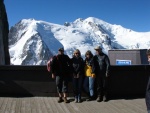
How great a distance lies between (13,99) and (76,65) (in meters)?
2.28

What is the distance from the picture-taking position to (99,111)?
30.0ft

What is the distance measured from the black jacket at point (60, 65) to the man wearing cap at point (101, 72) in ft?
3.25

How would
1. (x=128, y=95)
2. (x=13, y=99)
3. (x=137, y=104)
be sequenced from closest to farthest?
(x=137, y=104) → (x=13, y=99) → (x=128, y=95)

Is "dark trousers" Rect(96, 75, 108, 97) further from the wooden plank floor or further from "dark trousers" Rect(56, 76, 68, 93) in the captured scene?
"dark trousers" Rect(56, 76, 68, 93)

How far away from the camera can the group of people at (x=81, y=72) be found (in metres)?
10.5

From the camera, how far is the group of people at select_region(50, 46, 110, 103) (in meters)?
10.5

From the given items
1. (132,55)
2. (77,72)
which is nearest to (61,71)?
(77,72)

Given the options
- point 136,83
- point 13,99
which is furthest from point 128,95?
point 13,99

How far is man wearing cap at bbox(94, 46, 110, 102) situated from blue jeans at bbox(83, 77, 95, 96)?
0.20m

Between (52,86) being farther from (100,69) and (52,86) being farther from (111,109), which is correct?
(111,109)

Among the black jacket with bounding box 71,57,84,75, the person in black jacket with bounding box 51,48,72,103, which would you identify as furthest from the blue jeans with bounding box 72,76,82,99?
the person in black jacket with bounding box 51,48,72,103

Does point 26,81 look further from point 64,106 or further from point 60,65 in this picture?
point 64,106

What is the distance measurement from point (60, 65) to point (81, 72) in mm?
764

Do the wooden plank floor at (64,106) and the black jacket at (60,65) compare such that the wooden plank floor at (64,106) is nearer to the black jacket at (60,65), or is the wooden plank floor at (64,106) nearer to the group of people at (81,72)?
the group of people at (81,72)
